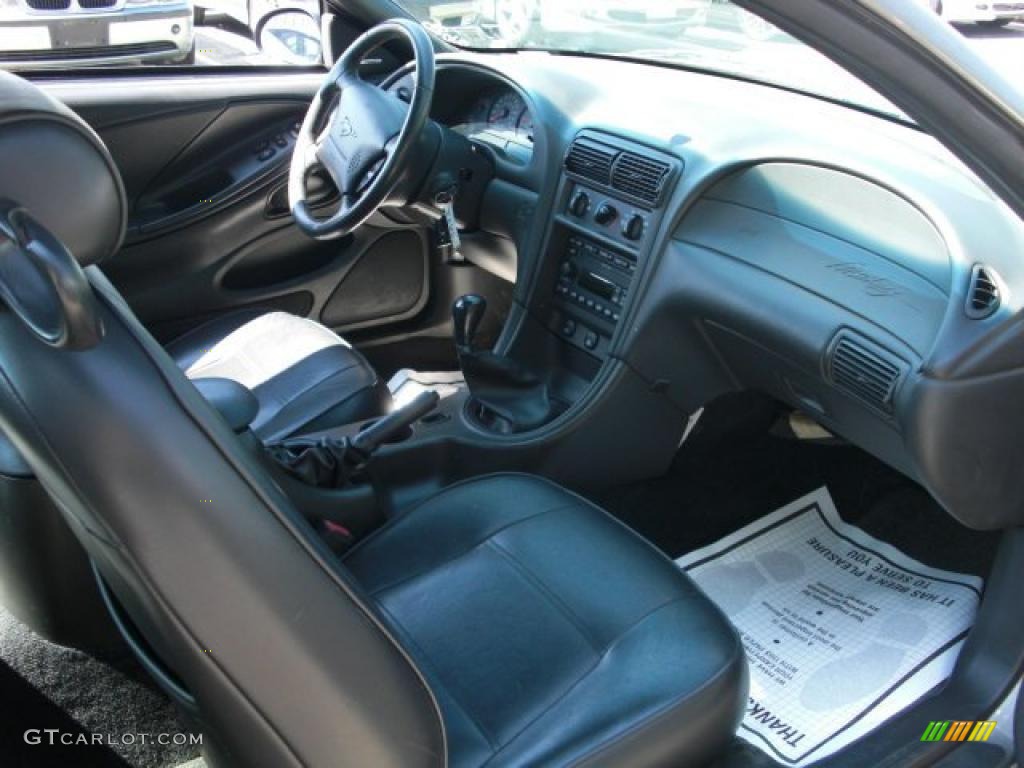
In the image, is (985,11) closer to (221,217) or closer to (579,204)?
(579,204)

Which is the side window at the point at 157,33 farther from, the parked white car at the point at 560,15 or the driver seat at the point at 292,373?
the driver seat at the point at 292,373

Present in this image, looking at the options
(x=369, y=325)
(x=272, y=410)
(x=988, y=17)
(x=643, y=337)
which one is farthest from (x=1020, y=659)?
(x=369, y=325)

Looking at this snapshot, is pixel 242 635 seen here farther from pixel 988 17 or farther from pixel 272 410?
pixel 988 17

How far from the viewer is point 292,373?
199 centimetres

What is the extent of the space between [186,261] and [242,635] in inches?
66.6

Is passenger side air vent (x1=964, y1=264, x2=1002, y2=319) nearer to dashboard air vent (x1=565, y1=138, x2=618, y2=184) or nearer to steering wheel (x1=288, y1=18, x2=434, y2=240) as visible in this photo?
dashboard air vent (x1=565, y1=138, x2=618, y2=184)

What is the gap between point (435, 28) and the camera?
254 cm

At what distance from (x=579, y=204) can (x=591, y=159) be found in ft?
0.29

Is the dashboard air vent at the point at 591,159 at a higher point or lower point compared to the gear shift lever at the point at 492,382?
higher

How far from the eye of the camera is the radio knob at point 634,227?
6.23 ft

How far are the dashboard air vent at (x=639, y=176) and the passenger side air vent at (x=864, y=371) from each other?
0.47 meters
